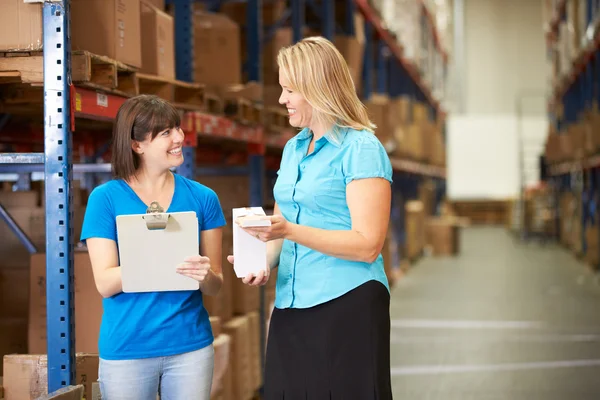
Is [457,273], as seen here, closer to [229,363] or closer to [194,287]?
[229,363]

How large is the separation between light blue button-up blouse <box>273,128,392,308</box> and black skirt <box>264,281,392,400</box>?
0.14ft

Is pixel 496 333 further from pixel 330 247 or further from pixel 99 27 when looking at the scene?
pixel 330 247

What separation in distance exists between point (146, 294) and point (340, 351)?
0.63 metres

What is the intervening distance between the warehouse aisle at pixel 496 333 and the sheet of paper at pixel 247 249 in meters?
3.42

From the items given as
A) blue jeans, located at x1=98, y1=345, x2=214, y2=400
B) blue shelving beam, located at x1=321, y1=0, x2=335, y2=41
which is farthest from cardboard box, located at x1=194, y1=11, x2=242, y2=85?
blue jeans, located at x1=98, y1=345, x2=214, y2=400

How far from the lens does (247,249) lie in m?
2.51

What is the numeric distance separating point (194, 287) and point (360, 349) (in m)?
0.54

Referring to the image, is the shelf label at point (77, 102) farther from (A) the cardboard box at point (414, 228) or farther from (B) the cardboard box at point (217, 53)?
(A) the cardboard box at point (414, 228)

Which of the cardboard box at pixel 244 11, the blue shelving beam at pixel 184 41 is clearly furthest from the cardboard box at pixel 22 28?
the cardboard box at pixel 244 11

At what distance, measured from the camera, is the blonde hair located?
252cm

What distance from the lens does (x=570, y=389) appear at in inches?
228

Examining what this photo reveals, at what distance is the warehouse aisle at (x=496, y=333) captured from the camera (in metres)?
5.93

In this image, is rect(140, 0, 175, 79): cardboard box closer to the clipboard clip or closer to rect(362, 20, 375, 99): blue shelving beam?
the clipboard clip

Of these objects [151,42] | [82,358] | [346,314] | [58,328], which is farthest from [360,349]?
[151,42]
